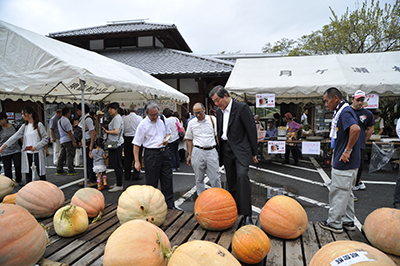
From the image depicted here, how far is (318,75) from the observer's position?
719 centimetres

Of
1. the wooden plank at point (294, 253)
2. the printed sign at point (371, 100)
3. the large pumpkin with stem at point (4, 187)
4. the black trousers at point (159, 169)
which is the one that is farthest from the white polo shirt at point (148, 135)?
the printed sign at point (371, 100)

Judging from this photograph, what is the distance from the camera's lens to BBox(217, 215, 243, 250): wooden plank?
90.0 inches

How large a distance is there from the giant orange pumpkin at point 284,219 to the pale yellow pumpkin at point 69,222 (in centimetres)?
204

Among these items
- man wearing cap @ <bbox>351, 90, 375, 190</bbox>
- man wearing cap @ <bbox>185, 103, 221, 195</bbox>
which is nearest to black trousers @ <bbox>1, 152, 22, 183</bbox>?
man wearing cap @ <bbox>185, 103, 221, 195</bbox>

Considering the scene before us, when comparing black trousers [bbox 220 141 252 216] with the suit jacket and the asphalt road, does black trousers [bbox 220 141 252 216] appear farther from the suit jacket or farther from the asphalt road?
the asphalt road

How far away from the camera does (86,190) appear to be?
3088mm

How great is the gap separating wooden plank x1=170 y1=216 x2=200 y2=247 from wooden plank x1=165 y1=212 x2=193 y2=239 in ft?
0.14

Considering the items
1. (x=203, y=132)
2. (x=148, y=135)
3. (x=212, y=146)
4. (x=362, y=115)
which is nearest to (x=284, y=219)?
(x=212, y=146)

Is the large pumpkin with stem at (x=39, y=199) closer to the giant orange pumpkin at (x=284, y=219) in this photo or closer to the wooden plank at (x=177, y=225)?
the wooden plank at (x=177, y=225)

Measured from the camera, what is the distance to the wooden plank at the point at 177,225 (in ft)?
8.32

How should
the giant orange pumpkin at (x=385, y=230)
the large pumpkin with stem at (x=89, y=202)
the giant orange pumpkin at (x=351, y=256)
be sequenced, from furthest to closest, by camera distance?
the large pumpkin with stem at (x=89, y=202)
the giant orange pumpkin at (x=385, y=230)
the giant orange pumpkin at (x=351, y=256)

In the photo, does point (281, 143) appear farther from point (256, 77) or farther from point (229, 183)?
point (229, 183)

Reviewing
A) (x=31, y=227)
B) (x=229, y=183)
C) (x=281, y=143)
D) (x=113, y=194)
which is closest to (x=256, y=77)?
(x=281, y=143)

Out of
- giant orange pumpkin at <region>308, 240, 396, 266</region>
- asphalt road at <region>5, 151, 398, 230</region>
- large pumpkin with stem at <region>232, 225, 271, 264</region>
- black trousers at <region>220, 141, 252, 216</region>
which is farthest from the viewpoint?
asphalt road at <region>5, 151, 398, 230</region>
